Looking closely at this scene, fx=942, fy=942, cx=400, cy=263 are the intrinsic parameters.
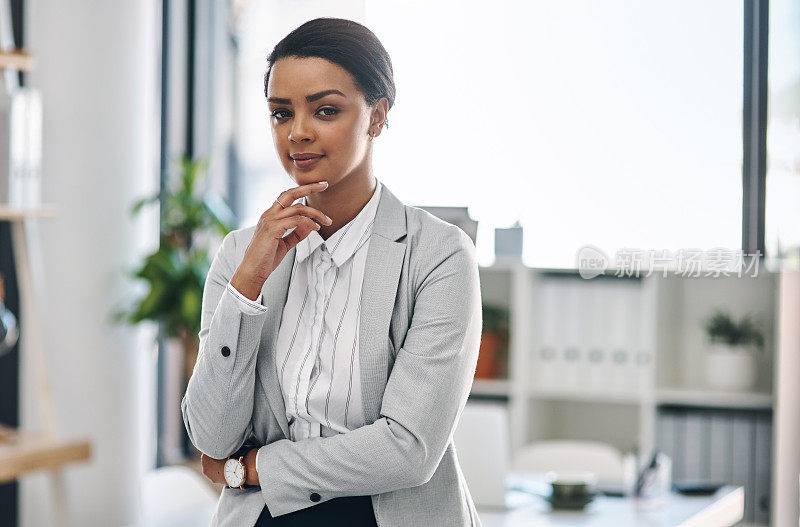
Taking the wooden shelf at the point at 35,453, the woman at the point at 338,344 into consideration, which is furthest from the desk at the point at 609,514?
the woman at the point at 338,344

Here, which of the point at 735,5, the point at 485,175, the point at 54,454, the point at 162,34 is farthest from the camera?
the point at 162,34

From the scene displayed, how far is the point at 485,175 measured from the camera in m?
3.66

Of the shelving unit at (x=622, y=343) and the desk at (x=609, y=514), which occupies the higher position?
the shelving unit at (x=622, y=343)

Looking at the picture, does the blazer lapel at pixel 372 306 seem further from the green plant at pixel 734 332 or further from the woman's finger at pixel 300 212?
the green plant at pixel 734 332

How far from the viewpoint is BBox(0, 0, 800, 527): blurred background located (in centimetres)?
346

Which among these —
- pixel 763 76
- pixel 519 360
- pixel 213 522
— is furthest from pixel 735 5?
pixel 213 522

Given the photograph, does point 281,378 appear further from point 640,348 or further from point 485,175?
point 640,348

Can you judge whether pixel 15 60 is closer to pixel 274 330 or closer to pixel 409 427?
pixel 274 330

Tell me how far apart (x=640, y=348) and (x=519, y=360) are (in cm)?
48

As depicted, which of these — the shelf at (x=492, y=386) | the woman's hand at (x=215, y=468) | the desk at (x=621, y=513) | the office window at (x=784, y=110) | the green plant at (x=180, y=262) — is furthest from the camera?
the shelf at (x=492, y=386)

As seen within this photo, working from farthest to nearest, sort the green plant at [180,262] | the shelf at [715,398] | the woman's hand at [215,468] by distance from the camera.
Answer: the green plant at [180,262], the shelf at [715,398], the woman's hand at [215,468]

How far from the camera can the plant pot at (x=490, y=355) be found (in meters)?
3.96

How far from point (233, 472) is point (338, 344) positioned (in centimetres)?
25

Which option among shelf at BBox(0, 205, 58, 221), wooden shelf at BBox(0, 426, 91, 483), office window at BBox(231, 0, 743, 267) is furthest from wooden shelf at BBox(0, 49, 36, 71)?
wooden shelf at BBox(0, 426, 91, 483)
